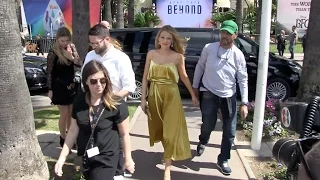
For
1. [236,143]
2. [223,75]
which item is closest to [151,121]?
[223,75]

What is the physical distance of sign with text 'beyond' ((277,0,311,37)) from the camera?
30.1 metres

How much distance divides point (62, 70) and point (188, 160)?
201 centimetres

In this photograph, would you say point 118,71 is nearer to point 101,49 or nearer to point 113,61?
point 113,61

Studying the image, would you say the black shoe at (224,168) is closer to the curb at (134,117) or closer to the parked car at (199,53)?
the curb at (134,117)

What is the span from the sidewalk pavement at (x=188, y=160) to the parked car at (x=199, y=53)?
10.3ft

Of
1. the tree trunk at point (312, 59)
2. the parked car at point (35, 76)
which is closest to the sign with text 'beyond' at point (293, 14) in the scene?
the parked car at point (35, 76)

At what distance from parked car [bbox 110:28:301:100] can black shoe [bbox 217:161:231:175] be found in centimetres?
481

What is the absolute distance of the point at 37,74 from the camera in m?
10.4

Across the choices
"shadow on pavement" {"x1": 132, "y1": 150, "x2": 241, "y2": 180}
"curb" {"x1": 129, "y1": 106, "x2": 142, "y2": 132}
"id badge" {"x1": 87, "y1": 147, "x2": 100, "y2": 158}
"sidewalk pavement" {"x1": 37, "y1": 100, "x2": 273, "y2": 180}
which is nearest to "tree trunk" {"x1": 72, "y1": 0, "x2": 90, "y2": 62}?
"curb" {"x1": 129, "y1": 106, "x2": 142, "y2": 132}

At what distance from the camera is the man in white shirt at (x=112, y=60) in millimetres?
3832

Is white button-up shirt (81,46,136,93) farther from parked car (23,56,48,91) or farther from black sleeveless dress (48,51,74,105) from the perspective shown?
parked car (23,56,48,91)

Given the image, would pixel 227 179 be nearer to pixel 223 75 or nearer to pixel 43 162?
pixel 223 75

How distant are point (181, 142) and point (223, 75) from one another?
923mm

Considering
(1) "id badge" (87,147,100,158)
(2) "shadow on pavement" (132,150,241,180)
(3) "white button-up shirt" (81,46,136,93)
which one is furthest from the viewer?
(2) "shadow on pavement" (132,150,241,180)
